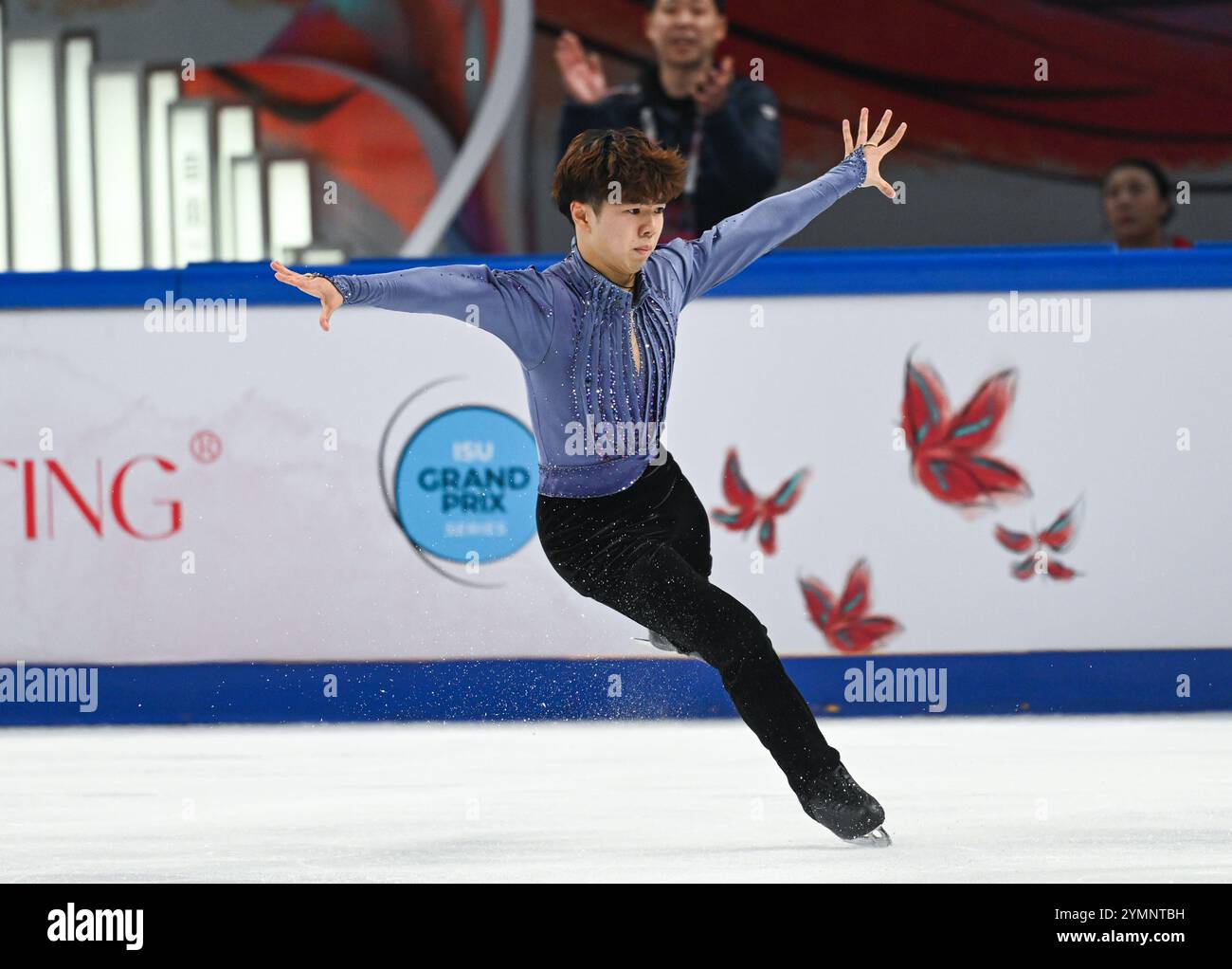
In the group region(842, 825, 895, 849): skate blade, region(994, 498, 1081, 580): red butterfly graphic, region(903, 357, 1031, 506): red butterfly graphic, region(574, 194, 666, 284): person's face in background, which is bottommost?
region(842, 825, 895, 849): skate blade

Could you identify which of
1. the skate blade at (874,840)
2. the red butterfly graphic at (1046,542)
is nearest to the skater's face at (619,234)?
the skate blade at (874,840)

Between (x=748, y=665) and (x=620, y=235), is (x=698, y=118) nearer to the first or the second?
(x=620, y=235)

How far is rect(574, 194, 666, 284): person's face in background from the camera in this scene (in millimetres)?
3387

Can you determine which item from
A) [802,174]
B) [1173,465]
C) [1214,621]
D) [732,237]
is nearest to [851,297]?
[1173,465]

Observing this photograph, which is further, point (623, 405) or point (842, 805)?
point (623, 405)

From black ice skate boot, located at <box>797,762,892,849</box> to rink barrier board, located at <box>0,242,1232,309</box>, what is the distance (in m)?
2.48

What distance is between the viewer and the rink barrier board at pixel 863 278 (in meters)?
5.50

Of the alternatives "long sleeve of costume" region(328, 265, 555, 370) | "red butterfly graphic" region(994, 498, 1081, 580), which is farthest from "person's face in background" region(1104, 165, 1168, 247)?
"long sleeve of costume" region(328, 265, 555, 370)

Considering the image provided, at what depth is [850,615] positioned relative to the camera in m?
5.47

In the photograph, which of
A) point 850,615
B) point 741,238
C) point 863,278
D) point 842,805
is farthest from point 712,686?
point 842,805

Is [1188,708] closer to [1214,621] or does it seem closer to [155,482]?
[1214,621]

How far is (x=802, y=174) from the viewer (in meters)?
8.51

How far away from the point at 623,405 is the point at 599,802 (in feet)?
3.12

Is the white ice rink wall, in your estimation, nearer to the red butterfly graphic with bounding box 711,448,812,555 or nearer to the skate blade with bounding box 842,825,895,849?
the red butterfly graphic with bounding box 711,448,812,555
